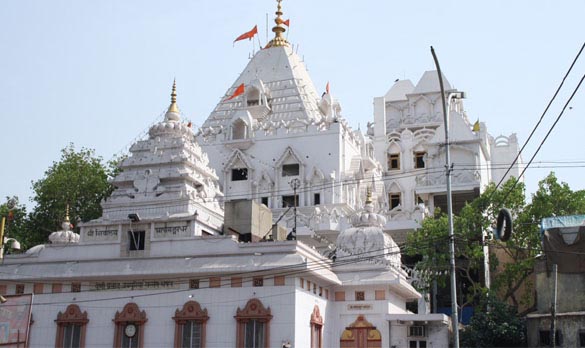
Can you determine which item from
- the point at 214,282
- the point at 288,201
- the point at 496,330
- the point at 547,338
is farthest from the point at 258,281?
the point at 288,201

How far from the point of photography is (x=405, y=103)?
6988cm

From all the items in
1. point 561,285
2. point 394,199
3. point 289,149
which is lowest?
point 561,285

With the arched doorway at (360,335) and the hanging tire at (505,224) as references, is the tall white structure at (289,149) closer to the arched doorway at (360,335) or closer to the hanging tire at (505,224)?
the arched doorway at (360,335)

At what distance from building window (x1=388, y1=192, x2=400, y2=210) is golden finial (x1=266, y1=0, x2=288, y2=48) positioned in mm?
14429

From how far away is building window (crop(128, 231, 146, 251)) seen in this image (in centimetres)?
3137

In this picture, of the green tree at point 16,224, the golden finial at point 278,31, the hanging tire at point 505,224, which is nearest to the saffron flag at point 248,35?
the golden finial at point 278,31

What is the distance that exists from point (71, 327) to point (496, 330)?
1894 cm

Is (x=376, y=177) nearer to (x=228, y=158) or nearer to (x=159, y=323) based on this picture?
(x=228, y=158)

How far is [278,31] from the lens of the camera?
62312mm

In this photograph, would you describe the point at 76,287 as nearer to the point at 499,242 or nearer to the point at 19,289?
the point at 19,289

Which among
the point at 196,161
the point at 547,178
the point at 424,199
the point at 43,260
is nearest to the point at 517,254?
the point at 547,178

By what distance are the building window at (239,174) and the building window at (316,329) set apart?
23414mm

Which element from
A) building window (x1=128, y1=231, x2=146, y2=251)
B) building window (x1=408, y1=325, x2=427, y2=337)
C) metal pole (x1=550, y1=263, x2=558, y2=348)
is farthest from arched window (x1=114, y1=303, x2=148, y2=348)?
metal pole (x1=550, y1=263, x2=558, y2=348)

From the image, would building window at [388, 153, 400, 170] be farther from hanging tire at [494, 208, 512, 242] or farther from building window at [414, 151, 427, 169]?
hanging tire at [494, 208, 512, 242]
